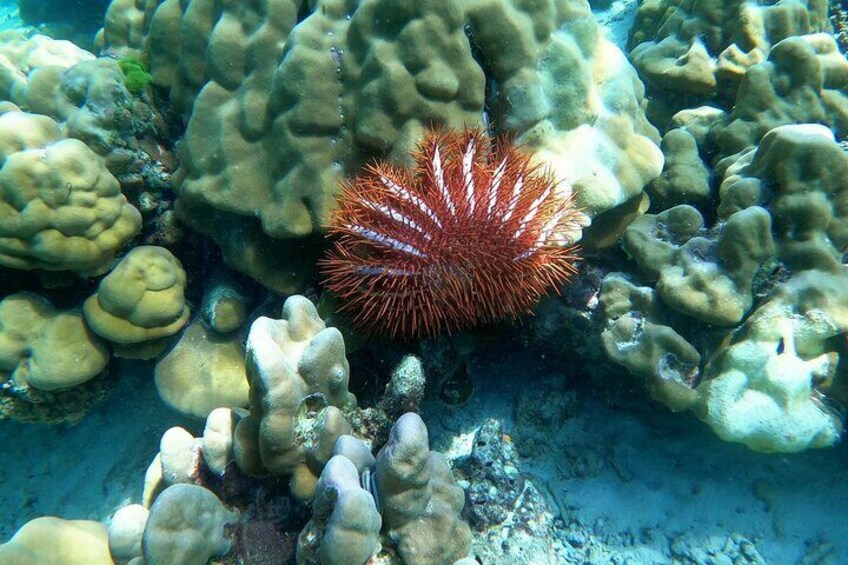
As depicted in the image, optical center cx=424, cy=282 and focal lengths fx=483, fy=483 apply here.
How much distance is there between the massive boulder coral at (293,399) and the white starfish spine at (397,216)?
0.81 m

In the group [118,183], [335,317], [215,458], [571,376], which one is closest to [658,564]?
[571,376]

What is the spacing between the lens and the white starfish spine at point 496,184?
9.80 ft

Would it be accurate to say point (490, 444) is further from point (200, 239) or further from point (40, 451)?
point (40, 451)

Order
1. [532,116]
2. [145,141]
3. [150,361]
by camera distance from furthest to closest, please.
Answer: [150,361], [145,141], [532,116]

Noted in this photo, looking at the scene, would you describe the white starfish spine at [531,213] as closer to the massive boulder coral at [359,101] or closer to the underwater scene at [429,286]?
the underwater scene at [429,286]

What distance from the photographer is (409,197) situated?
3000mm

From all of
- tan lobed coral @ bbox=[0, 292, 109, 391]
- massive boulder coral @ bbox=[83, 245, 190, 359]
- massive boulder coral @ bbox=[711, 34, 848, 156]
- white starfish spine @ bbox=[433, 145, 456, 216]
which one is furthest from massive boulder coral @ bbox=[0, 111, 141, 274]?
massive boulder coral @ bbox=[711, 34, 848, 156]

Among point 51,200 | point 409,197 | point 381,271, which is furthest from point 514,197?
point 51,200

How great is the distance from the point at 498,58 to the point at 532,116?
0.50 metres

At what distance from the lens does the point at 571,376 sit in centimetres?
452

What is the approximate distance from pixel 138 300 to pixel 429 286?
Result: 252 cm

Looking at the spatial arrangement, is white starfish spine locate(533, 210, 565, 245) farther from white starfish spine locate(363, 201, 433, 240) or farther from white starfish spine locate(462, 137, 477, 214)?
white starfish spine locate(363, 201, 433, 240)

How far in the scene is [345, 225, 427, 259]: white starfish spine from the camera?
116 inches

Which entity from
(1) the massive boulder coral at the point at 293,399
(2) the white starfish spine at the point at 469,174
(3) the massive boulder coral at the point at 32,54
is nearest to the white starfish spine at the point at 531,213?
(2) the white starfish spine at the point at 469,174
